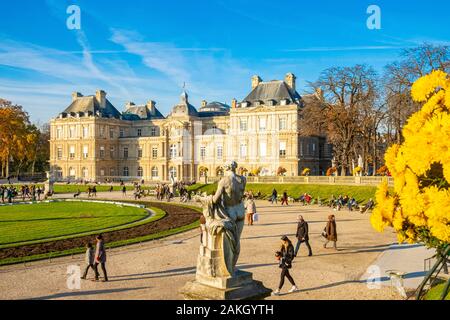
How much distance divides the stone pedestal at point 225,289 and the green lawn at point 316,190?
32.8m

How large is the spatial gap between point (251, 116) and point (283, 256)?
189 feet

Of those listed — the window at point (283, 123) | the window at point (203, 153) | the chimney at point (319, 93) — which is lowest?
the window at point (203, 153)

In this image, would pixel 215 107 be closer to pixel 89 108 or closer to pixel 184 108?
pixel 184 108

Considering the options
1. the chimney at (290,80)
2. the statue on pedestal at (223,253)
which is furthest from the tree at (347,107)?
the statue on pedestal at (223,253)

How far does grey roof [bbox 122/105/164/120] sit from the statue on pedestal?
282 feet

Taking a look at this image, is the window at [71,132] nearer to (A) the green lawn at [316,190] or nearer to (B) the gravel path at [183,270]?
(A) the green lawn at [316,190]

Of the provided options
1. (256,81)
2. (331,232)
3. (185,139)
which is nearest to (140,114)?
(185,139)

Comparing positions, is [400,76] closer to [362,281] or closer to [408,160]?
[362,281]

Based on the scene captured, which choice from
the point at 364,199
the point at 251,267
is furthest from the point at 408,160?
the point at 364,199

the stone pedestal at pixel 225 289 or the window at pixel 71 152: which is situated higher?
the window at pixel 71 152

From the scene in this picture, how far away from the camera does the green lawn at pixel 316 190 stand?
1618 inches

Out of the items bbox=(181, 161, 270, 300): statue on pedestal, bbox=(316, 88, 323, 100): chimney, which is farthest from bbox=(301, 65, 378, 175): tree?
bbox=(181, 161, 270, 300): statue on pedestal

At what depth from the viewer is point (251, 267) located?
15.2 meters

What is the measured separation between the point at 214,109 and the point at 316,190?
51.2 m
